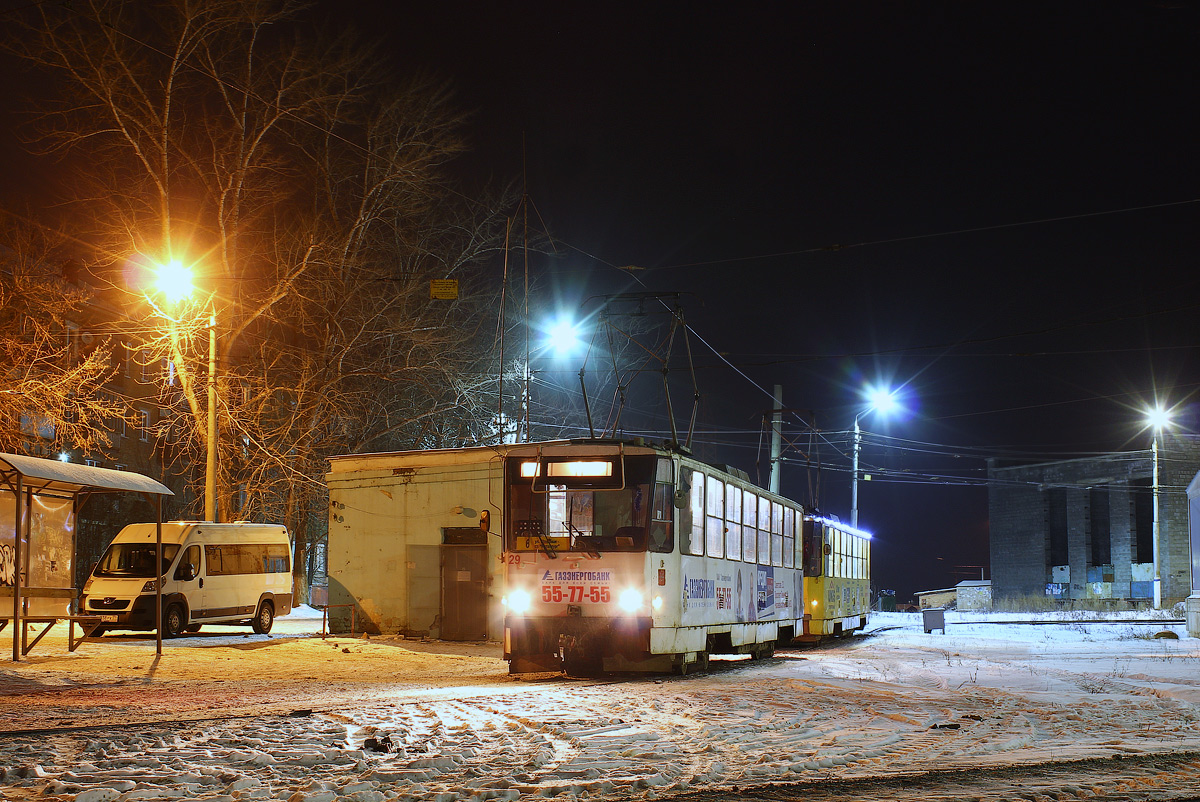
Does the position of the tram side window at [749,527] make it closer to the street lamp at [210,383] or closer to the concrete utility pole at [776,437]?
the concrete utility pole at [776,437]

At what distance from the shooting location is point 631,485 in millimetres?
14797

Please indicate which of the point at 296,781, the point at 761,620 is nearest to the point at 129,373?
the point at 761,620

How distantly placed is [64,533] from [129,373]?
32.7 meters

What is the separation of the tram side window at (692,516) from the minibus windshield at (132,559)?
1214cm

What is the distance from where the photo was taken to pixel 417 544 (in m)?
24.4

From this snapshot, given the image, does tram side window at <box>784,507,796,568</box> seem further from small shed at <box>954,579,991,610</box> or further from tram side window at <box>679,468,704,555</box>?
small shed at <box>954,579,991,610</box>

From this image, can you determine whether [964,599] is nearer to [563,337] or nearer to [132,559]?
[563,337]

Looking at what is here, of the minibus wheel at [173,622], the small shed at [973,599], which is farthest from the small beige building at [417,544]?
the small shed at [973,599]

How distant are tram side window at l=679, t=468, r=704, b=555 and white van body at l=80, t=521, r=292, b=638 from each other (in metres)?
12.0

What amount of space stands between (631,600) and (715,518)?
311cm

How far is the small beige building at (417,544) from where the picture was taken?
23516 mm

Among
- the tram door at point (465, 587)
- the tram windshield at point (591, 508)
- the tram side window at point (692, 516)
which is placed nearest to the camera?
the tram windshield at point (591, 508)

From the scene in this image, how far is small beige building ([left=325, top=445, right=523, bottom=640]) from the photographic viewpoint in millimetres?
23516

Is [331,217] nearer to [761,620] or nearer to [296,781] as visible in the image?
[761,620]
